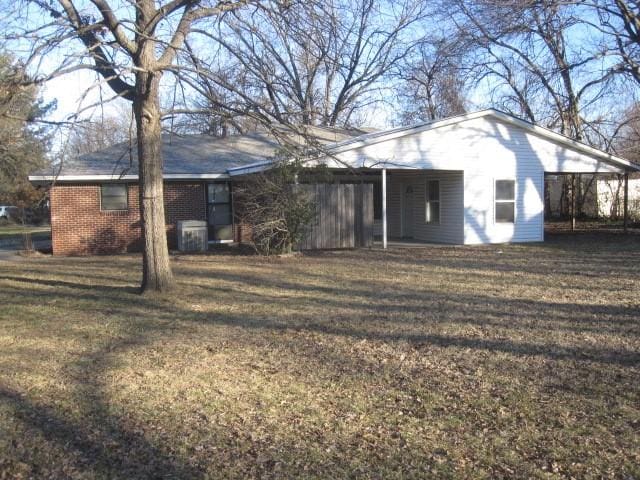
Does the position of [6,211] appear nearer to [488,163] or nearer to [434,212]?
[434,212]

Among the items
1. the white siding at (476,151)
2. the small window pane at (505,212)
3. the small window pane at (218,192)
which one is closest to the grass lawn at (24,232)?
the small window pane at (218,192)

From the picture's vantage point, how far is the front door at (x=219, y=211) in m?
19.8

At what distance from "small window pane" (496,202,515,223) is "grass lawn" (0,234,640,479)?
316 inches

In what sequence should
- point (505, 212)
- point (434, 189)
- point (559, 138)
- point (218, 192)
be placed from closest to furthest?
point (559, 138) < point (505, 212) < point (218, 192) < point (434, 189)

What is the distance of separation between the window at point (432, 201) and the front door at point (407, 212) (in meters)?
1.51

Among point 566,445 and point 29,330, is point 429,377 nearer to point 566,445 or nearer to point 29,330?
point 566,445

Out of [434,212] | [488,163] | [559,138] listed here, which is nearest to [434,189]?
[434,212]

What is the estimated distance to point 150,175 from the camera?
9641 millimetres

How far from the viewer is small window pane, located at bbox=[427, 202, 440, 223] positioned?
65.3ft

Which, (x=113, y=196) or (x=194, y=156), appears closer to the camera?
(x=113, y=196)

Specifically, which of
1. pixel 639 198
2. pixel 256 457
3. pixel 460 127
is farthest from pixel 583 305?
pixel 639 198

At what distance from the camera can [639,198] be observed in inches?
1022

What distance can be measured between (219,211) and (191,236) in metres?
2.03

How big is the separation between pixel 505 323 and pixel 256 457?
4598 millimetres
